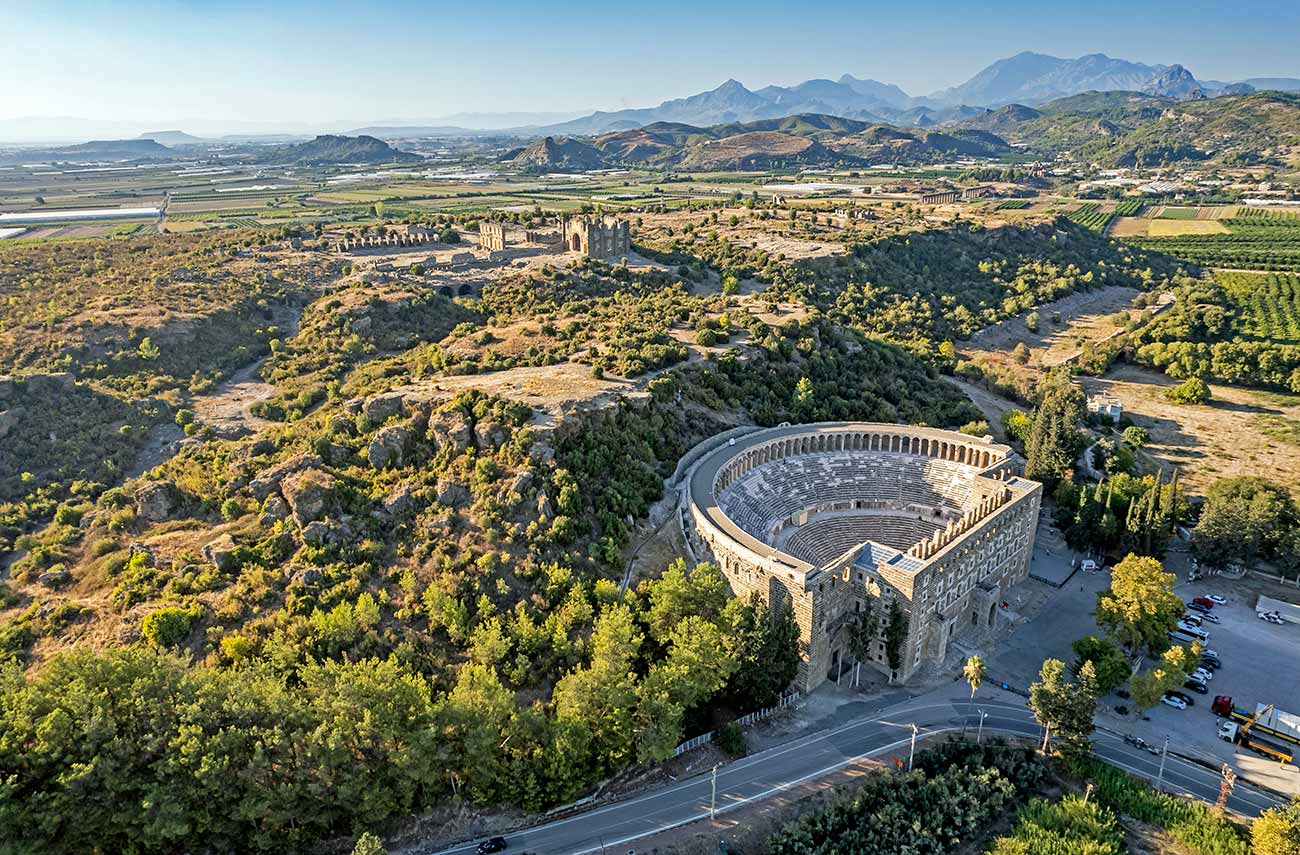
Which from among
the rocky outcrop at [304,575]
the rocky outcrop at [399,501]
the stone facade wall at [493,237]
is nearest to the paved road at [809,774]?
the rocky outcrop at [304,575]

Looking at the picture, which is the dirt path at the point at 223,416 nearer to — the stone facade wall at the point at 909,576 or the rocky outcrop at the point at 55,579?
the rocky outcrop at the point at 55,579

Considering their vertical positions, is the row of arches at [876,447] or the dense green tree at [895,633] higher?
the row of arches at [876,447]

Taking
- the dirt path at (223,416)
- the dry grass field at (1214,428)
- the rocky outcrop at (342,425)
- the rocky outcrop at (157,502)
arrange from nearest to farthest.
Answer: the rocky outcrop at (157,502), the rocky outcrop at (342,425), the dirt path at (223,416), the dry grass field at (1214,428)

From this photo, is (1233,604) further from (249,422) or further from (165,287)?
(165,287)

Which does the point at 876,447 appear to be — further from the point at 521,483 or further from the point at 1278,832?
the point at 1278,832

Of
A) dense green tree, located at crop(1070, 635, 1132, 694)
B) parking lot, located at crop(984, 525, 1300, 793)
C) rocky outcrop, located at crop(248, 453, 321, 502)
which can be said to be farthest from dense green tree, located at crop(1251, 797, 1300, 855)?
rocky outcrop, located at crop(248, 453, 321, 502)

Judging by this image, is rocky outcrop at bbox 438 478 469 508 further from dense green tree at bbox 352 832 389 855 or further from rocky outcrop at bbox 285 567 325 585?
dense green tree at bbox 352 832 389 855

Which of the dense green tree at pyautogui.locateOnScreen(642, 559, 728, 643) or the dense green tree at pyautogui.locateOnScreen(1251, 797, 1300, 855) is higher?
the dense green tree at pyautogui.locateOnScreen(642, 559, 728, 643)
